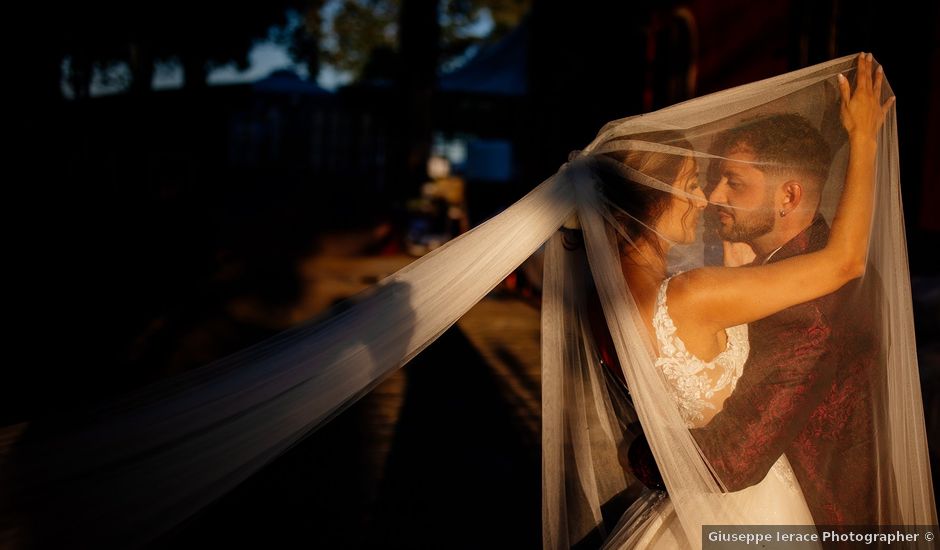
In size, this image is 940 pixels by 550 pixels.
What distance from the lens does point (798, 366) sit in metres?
2.29

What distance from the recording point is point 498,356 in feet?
25.1

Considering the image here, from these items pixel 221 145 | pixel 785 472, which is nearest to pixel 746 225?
pixel 785 472

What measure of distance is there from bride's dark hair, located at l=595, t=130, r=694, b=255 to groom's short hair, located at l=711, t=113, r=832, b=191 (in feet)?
0.49

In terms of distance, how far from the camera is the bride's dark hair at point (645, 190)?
2424 mm

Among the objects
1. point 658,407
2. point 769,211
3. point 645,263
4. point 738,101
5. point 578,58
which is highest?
point 578,58

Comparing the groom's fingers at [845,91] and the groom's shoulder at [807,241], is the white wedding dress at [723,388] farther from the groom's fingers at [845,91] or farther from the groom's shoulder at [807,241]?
the groom's fingers at [845,91]

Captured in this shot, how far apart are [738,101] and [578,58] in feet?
38.7

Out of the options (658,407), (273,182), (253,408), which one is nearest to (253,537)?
(253,408)

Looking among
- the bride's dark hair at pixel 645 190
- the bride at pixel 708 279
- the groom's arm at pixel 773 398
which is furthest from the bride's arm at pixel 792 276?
the bride's dark hair at pixel 645 190

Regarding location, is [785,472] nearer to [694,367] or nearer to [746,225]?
[694,367]

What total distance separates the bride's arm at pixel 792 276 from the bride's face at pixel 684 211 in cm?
21

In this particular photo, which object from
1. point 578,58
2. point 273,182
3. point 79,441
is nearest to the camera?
point 79,441

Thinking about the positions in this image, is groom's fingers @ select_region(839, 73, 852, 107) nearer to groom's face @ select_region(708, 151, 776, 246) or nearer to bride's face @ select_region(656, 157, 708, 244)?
groom's face @ select_region(708, 151, 776, 246)

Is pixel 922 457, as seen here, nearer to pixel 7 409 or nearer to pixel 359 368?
Answer: pixel 359 368
